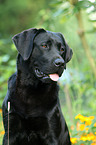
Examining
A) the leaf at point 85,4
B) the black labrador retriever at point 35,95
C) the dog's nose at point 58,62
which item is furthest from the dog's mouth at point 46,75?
the leaf at point 85,4

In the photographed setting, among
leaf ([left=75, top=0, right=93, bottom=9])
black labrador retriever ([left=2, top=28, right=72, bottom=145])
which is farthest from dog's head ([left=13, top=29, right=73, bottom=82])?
leaf ([left=75, top=0, right=93, bottom=9])

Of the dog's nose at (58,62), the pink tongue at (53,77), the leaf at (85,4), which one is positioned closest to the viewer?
the dog's nose at (58,62)

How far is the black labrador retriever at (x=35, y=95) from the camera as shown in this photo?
261cm

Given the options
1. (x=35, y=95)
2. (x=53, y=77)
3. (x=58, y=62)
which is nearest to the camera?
(x=58, y=62)

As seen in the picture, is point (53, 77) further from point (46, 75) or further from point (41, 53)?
point (41, 53)

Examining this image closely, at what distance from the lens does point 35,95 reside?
9.39 feet

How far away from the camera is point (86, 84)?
5.57 meters

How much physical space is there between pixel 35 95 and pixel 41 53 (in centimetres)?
53

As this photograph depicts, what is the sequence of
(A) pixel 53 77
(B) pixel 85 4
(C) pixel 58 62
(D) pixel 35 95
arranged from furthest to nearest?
(B) pixel 85 4 < (D) pixel 35 95 < (A) pixel 53 77 < (C) pixel 58 62

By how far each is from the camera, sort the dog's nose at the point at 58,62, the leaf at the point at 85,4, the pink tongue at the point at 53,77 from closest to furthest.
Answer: the dog's nose at the point at 58,62
the pink tongue at the point at 53,77
the leaf at the point at 85,4

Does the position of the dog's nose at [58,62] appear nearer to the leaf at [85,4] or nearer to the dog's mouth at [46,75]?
the dog's mouth at [46,75]

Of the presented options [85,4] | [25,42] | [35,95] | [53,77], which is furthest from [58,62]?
[85,4]

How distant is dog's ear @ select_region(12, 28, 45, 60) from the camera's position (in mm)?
2588

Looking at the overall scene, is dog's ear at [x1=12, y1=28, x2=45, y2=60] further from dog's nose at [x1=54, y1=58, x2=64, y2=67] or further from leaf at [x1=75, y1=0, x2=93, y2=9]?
leaf at [x1=75, y1=0, x2=93, y2=9]
